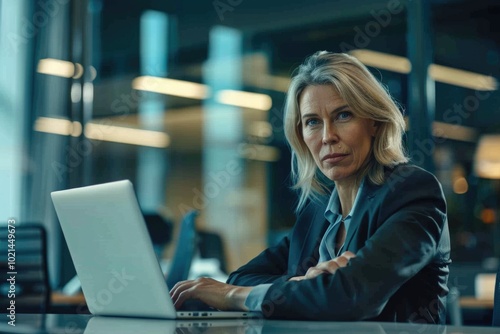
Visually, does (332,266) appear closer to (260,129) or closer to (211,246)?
(260,129)

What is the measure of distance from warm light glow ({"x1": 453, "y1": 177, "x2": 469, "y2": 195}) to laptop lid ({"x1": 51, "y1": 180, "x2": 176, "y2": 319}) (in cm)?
353

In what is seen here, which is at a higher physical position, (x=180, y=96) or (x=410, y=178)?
(x=180, y=96)

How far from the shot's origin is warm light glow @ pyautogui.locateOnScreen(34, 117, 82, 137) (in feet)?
20.5

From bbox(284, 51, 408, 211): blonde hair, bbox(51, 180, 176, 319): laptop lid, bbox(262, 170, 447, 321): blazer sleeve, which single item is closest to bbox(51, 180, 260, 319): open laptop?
bbox(51, 180, 176, 319): laptop lid

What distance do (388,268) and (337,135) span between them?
508 mm

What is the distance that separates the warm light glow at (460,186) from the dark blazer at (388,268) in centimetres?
306

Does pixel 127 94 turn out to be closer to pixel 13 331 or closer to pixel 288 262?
pixel 288 262

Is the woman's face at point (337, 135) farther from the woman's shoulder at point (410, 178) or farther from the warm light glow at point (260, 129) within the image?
the warm light glow at point (260, 129)

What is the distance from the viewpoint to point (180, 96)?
6.23 metres

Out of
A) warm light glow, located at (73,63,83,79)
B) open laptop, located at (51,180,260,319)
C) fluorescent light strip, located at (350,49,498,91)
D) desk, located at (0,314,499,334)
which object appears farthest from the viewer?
warm light glow, located at (73,63,83,79)

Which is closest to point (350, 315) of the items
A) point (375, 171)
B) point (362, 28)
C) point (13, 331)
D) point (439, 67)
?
point (375, 171)

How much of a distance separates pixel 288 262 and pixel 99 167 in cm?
429

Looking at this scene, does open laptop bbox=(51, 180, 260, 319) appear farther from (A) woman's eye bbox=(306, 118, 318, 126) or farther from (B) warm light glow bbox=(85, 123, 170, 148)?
(B) warm light glow bbox=(85, 123, 170, 148)

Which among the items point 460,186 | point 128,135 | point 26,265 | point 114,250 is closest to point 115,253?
point 114,250
